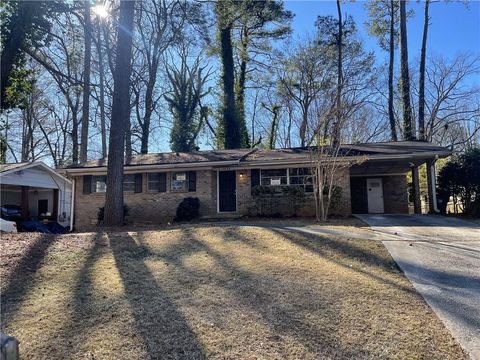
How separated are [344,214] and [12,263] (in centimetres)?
1151

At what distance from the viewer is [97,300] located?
4.87 meters

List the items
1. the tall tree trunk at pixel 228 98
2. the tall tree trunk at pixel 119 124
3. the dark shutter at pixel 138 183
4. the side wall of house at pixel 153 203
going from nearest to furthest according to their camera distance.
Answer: the tall tree trunk at pixel 119 124, the side wall of house at pixel 153 203, the dark shutter at pixel 138 183, the tall tree trunk at pixel 228 98

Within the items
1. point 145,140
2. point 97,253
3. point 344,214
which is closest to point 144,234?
point 97,253

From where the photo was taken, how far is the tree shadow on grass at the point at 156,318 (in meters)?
3.62

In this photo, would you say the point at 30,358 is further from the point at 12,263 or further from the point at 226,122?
the point at 226,122

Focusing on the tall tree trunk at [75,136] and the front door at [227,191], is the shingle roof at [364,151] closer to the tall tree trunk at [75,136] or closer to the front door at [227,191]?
the front door at [227,191]

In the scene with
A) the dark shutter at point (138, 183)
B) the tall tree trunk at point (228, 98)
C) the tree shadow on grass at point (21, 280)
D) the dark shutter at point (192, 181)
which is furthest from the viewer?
the tall tree trunk at point (228, 98)

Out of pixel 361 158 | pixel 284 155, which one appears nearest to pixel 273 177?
pixel 284 155

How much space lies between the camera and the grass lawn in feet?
12.1

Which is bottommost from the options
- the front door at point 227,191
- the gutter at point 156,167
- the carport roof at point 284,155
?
the front door at point 227,191

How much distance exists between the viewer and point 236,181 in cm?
1617

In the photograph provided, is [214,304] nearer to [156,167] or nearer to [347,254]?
[347,254]

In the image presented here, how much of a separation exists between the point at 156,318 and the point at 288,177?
1191cm

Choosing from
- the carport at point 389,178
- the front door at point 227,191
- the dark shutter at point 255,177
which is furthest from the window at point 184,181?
the carport at point 389,178
